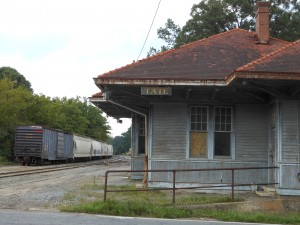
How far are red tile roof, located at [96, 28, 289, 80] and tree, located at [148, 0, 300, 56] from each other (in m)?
27.7

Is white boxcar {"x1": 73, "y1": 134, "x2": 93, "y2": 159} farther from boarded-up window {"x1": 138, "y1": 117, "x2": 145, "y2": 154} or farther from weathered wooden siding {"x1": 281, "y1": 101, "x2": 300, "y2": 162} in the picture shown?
weathered wooden siding {"x1": 281, "y1": 101, "x2": 300, "y2": 162}

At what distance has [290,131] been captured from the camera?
14.2 metres

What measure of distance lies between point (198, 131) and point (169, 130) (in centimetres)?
104

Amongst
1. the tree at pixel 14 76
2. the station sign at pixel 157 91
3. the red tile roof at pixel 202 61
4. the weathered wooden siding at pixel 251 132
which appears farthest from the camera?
the tree at pixel 14 76

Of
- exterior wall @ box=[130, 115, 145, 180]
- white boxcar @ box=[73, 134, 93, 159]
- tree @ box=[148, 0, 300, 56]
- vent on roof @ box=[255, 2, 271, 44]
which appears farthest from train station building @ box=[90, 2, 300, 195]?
white boxcar @ box=[73, 134, 93, 159]

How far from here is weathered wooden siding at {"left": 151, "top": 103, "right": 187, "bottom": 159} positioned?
52.3 ft

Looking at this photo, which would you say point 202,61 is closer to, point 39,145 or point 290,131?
point 290,131

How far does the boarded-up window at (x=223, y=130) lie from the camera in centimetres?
1609

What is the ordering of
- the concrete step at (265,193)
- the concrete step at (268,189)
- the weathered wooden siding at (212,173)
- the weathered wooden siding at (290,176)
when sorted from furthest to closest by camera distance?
the weathered wooden siding at (212,173) → the concrete step at (268,189) → the weathered wooden siding at (290,176) → the concrete step at (265,193)

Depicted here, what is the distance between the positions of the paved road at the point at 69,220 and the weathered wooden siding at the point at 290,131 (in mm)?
5037

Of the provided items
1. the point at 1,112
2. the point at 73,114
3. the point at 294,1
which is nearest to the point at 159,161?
the point at 1,112

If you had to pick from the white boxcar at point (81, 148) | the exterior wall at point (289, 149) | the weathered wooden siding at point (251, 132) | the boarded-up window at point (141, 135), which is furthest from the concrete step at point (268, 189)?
the white boxcar at point (81, 148)

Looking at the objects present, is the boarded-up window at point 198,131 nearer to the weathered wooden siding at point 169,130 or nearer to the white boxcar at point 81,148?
the weathered wooden siding at point 169,130

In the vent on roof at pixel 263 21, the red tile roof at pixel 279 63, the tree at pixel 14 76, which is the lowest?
the red tile roof at pixel 279 63
